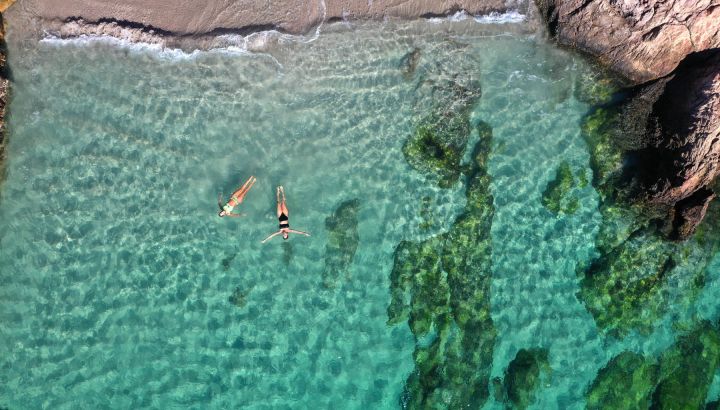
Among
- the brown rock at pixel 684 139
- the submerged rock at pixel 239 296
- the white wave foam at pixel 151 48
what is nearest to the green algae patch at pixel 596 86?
the brown rock at pixel 684 139

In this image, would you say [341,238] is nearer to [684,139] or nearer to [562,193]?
[562,193]

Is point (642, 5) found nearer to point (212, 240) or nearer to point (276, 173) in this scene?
point (276, 173)

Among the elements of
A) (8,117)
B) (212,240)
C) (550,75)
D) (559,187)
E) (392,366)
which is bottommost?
(392,366)

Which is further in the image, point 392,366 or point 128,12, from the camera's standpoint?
point 392,366

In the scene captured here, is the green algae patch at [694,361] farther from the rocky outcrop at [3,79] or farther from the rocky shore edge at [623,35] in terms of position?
the rocky outcrop at [3,79]

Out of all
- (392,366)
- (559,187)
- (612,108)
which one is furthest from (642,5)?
(392,366)
